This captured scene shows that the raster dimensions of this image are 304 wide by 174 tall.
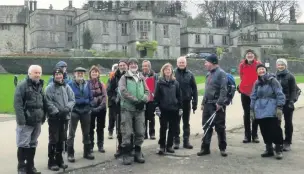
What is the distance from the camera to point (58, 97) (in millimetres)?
7891

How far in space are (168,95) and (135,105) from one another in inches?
39.5

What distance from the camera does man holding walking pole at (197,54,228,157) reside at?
8914 millimetres

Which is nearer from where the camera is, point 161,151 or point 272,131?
point 272,131

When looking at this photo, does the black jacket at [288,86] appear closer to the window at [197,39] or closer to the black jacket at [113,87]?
the black jacket at [113,87]

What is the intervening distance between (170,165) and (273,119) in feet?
8.13

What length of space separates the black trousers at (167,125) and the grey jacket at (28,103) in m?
2.71

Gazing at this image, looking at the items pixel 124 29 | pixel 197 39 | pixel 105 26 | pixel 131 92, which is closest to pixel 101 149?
pixel 131 92

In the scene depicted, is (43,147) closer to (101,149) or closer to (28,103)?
(101,149)

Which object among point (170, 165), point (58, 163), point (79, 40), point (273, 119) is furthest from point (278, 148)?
point (79, 40)

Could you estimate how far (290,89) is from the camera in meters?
9.59

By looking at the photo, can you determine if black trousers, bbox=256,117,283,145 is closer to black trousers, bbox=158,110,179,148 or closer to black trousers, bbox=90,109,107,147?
black trousers, bbox=158,110,179,148

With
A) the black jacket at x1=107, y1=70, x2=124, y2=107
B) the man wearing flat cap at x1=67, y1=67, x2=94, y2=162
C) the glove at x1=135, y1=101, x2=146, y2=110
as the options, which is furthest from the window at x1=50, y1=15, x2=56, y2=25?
the glove at x1=135, y1=101, x2=146, y2=110

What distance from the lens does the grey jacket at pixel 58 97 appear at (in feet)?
25.3

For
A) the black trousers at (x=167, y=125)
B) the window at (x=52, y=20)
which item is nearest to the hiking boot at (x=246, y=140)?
the black trousers at (x=167, y=125)
